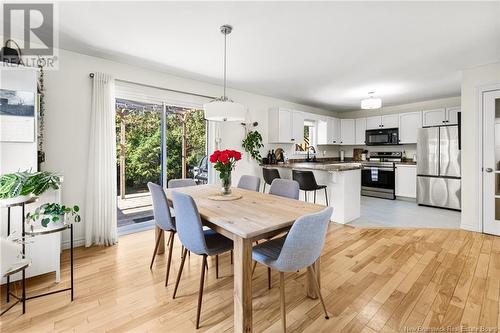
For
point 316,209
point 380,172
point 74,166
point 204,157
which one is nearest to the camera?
point 316,209

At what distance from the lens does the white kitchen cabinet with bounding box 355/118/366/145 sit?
→ 620cm

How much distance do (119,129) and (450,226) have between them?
5.19 metres

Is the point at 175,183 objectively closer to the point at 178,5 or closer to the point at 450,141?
the point at 178,5

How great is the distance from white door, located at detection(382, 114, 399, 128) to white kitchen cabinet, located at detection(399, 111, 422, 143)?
0.09 metres

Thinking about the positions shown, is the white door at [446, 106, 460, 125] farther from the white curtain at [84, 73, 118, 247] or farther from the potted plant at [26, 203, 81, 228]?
the potted plant at [26, 203, 81, 228]

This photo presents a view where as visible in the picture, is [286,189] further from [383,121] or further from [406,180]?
[383,121]

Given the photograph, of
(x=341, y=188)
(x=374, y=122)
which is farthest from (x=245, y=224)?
(x=374, y=122)

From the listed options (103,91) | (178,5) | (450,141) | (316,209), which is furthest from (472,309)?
(103,91)

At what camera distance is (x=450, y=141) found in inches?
174

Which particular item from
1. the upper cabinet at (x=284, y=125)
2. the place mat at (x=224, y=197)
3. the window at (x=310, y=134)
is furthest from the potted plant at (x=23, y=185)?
the window at (x=310, y=134)

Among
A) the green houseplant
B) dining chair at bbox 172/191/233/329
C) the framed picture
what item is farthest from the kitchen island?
the framed picture

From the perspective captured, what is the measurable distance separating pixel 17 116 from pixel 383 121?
6.56 m

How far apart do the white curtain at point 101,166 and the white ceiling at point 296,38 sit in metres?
0.49

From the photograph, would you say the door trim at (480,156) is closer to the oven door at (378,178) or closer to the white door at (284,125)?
the oven door at (378,178)
